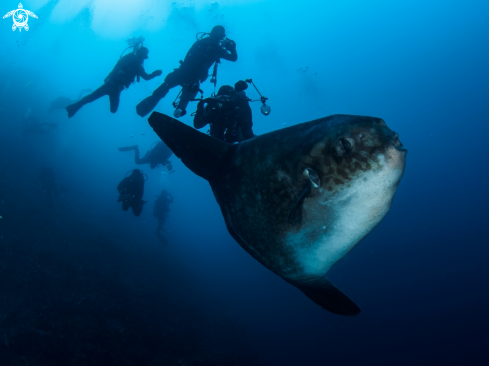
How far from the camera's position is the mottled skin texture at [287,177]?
1.39m

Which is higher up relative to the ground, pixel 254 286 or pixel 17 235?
pixel 254 286

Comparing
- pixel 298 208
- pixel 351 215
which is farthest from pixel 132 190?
pixel 351 215

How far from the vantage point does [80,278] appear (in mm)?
10477

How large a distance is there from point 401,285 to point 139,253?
31.8m

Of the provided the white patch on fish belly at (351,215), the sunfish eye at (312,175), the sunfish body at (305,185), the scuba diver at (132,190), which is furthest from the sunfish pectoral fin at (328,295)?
the scuba diver at (132,190)

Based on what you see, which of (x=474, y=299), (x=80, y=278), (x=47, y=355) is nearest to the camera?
(x=47, y=355)

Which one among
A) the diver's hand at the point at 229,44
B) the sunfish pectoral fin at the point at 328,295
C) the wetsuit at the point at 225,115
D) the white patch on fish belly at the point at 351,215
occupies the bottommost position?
the sunfish pectoral fin at the point at 328,295

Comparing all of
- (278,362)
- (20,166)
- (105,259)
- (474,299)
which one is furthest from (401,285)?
(20,166)

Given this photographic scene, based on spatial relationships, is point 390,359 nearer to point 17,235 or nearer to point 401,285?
point 401,285

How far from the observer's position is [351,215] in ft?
4.75

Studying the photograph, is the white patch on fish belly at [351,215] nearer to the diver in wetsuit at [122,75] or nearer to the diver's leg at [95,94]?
the diver in wetsuit at [122,75]

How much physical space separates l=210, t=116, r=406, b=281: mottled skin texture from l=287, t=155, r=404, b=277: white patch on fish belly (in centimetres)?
3

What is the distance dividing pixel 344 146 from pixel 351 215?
406mm

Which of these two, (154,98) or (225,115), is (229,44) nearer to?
(154,98)
